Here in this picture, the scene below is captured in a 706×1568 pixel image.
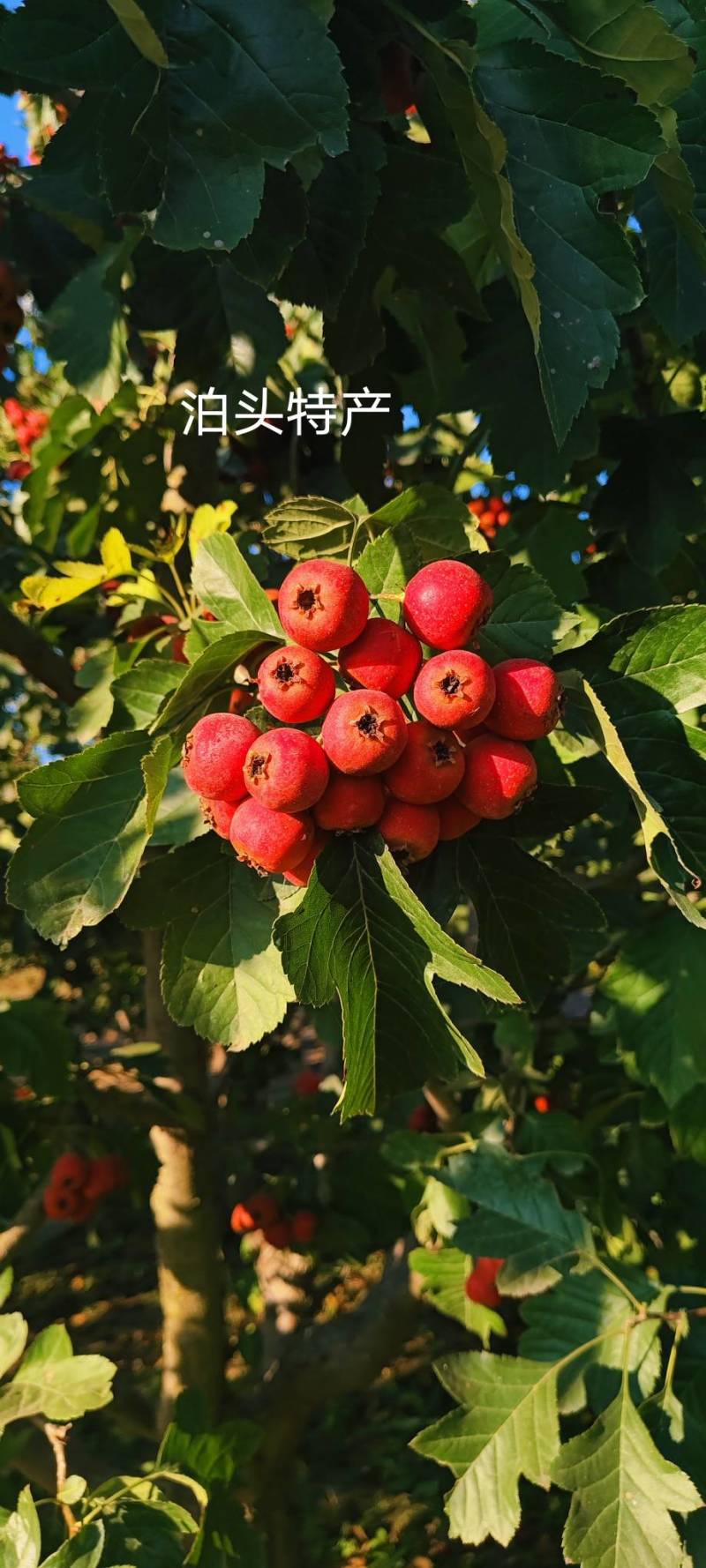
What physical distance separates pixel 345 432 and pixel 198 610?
393mm

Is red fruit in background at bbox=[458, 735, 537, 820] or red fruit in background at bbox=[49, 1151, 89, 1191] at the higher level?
red fruit in background at bbox=[458, 735, 537, 820]

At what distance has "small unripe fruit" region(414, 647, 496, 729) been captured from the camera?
3.14 ft

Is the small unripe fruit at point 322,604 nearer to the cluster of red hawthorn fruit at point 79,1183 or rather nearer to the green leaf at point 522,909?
the green leaf at point 522,909

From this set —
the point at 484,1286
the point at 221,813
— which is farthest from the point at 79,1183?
the point at 221,813

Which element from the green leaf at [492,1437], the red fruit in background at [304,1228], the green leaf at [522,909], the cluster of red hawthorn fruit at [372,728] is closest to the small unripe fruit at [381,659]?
the cluster of red hawthorn fruit at [372,728]

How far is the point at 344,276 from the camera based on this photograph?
4.59 ft

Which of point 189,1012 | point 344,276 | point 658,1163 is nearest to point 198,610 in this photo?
point 344,276

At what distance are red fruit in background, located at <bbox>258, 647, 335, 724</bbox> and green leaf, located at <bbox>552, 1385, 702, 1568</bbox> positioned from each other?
1312 mm

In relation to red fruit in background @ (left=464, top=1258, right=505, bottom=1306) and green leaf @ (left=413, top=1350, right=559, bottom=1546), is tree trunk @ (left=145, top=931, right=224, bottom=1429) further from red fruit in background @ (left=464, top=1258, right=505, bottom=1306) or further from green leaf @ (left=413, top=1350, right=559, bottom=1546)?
green leaf @ (left=413, top=1350, right=559, bottom=1546)

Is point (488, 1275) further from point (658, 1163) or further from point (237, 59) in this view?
point (237, 59)

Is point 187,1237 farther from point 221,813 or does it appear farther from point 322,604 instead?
point 322,604

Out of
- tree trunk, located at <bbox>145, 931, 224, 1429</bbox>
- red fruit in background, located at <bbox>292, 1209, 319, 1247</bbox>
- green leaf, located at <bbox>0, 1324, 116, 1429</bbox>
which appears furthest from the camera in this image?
red fruit in background, located at <bbox>292, 1209, 319, 1247</bbox>

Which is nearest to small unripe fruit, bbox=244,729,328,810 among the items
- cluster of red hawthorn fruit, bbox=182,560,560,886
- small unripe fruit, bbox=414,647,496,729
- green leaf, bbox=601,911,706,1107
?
cluster of red hawthorn fruit, bbox=182,560,560,886

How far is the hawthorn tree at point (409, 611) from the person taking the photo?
1040mm
